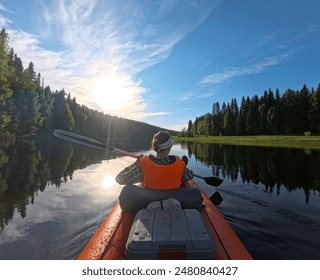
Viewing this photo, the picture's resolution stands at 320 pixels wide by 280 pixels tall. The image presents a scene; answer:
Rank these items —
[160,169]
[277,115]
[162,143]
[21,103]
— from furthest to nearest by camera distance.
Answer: [277,115] → [21,103] → [162,143] → [160,169]

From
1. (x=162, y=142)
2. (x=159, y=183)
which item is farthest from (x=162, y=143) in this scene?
(x=159, y=183)

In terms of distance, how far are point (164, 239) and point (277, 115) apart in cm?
8405

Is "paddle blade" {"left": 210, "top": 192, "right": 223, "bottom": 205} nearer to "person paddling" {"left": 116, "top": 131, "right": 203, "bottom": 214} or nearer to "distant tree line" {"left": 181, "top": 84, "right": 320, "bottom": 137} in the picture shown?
"person paddling" {"left": 116, "top": 131, "right": 203, "bottom": 214}

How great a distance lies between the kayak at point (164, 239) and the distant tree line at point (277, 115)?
242ft

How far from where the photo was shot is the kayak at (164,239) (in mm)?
3172

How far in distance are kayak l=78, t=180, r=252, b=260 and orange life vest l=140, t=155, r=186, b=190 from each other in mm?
779

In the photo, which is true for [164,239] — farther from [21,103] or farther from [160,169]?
[21,103]

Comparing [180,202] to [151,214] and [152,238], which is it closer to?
[151,214]

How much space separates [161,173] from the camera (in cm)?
472

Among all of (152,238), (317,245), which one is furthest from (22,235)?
(317,245)

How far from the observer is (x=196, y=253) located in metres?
3.19

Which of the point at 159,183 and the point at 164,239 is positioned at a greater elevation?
the point at 159,183

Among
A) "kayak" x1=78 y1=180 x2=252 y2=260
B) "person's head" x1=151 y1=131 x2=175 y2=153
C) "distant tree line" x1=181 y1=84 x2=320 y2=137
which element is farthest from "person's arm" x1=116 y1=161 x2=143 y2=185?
"distant tree line" x1=181 y1=84 x2=320 y2=137

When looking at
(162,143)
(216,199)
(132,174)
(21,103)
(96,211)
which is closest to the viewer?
(162,143)
